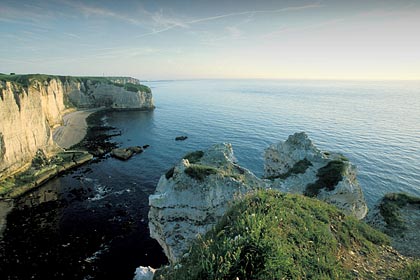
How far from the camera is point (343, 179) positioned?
24141 mm

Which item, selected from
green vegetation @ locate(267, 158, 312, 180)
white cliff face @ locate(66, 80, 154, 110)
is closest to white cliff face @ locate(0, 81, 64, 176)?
green vegetation @ locate(267, 158, 312, 180)

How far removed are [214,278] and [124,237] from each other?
30919 mm

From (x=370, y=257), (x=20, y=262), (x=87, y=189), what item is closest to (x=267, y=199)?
(x=370, y=257)

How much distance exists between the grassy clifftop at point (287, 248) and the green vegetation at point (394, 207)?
11606mm

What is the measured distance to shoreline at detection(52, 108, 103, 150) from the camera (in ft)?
239

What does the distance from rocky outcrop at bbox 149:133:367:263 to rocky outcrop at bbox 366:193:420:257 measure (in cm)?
198

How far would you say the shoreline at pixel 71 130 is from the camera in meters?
72.8

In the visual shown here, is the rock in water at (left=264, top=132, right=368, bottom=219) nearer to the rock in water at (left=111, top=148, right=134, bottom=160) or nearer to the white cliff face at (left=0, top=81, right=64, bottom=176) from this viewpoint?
the rock in water at (left=111, top=148, right=134, bottom=160)

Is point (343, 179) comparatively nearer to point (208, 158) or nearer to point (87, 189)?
point (208, 158)

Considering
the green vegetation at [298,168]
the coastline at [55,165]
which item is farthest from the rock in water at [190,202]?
Result: the coastline at [55,165]

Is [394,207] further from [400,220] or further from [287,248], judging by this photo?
[287,248]

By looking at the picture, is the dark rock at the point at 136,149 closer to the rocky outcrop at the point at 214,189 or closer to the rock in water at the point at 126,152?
the rock in water at the point at 126,152

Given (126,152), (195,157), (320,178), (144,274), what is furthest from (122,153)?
(144,274)

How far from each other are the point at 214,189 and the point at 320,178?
12542mm
